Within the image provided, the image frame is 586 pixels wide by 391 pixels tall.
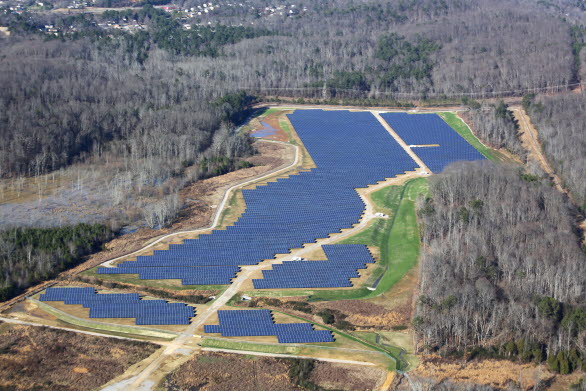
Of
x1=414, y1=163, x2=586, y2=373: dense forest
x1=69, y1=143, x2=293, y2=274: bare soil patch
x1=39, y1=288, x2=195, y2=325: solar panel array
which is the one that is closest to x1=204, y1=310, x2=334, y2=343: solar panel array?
x1=39, y1=288, x2=195, y2=325: solar panel array

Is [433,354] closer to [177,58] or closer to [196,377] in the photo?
[196,377]

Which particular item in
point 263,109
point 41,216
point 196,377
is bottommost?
point 196,377

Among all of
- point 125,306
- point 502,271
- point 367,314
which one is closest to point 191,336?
point 125,306

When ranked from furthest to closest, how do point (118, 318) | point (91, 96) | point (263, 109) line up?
point (263, 109), point (91, 96), point (118, 318)

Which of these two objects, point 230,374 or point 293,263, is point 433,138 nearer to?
point 293,263

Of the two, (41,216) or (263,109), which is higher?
(263,109)

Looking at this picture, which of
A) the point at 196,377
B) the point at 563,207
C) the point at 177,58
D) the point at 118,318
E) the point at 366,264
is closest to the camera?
the point at 196,377

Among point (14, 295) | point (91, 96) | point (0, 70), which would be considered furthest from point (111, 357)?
point (0, 70)

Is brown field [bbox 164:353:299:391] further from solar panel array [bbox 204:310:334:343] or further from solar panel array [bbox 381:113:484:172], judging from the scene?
solar panel array [bbox 381:113:484:172]
